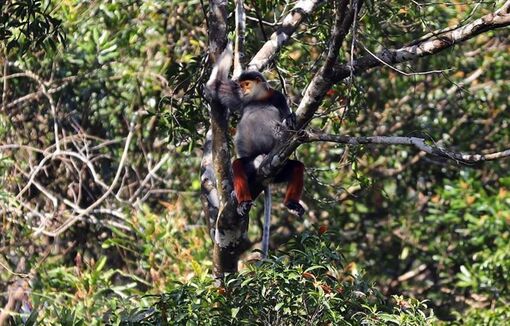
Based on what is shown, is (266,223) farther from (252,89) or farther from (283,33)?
(283,33)

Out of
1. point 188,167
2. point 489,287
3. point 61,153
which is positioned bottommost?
point 489,287

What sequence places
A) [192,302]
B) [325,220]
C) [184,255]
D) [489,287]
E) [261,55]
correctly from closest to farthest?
[192,302]
[261,55]
[184,255]
[489,287]
[325,220]

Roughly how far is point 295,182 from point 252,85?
64 cm

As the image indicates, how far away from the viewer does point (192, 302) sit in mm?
4922

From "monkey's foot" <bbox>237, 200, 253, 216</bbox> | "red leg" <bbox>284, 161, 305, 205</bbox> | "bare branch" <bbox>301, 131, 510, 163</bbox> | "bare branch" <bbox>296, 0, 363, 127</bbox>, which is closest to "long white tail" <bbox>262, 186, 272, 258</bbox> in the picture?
"red leg" <bbox>284, 161, 305, 205</bbox>

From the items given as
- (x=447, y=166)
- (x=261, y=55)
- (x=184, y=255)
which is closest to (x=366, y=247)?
(x=447, y=166)

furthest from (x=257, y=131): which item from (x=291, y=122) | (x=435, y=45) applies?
(x=435, y=45)

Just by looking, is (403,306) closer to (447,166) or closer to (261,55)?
(261,55)

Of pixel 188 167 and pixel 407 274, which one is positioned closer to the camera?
pixel 188 167

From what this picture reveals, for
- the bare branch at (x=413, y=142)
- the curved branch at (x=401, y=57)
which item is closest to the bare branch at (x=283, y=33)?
the curved branch at (x=401, y=57)

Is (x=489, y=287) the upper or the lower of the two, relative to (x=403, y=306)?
lower

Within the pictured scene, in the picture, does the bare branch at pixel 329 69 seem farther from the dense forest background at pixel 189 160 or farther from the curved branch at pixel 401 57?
the dense forest background at pixel 189 160

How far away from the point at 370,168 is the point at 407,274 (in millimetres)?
Answer: 1243

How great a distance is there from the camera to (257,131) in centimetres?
648
